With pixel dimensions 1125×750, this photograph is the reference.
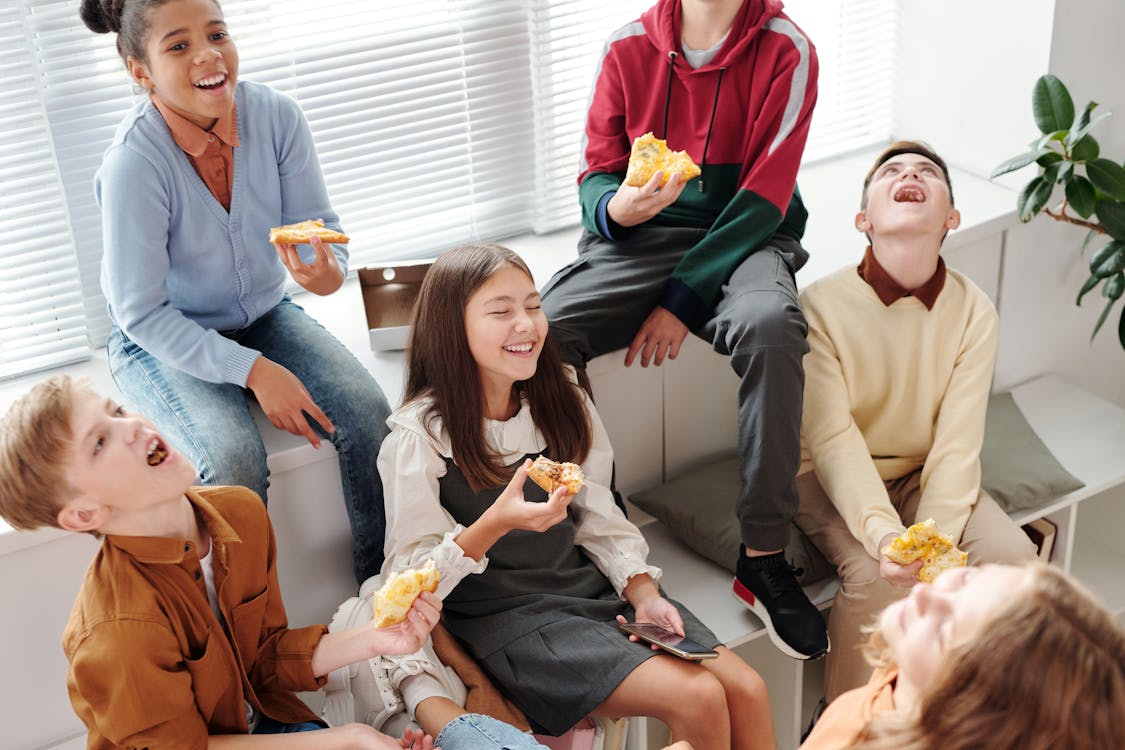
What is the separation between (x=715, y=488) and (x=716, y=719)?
2.31 ft

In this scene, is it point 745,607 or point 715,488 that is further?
point 715,488

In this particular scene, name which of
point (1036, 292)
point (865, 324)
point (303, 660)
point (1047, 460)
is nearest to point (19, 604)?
point (303, 660)

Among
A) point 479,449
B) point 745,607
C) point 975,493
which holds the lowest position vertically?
point 745,607

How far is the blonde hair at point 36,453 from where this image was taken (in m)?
1.72

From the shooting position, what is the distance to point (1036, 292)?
321cm

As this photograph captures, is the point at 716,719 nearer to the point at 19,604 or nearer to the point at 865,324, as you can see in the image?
the point at 865,324

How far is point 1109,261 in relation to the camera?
2898 millimetres

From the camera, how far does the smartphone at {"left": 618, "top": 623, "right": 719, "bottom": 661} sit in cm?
212

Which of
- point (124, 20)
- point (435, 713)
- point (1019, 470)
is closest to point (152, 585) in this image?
point (435, 713)

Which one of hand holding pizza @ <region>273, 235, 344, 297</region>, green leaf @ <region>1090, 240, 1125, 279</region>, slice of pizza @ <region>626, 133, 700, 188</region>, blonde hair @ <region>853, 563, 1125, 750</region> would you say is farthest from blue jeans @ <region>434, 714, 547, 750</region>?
green leaf @ <region>1090, 240, 1125, 279</region>

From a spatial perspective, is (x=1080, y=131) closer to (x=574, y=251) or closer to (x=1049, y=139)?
(x=1049, y=139)

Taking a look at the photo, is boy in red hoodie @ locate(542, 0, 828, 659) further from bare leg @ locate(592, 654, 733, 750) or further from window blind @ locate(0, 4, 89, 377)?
window blind @ locate(0, 4, 89, 377)

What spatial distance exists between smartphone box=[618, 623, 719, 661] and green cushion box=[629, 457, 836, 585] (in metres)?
0.41

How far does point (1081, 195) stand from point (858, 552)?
1034 millimetres
